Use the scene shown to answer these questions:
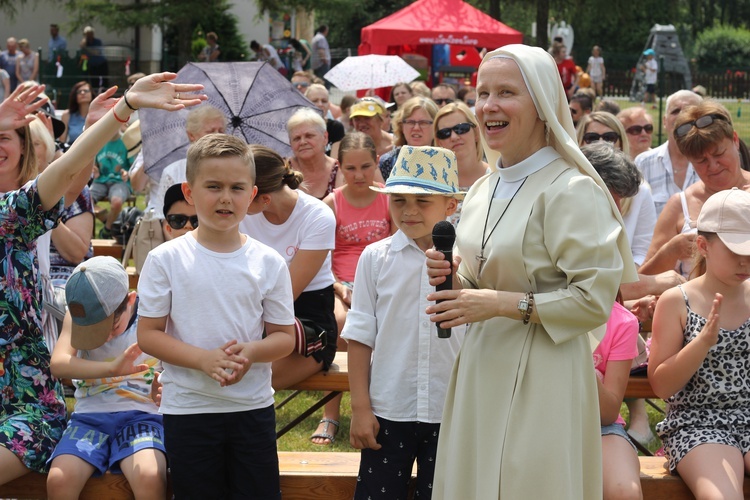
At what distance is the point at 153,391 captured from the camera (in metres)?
4.24

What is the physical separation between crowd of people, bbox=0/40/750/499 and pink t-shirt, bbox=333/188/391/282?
1586 mm

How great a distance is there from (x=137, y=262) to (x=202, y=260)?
3.47 meters

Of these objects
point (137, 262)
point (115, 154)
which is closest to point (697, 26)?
point (115, 154)

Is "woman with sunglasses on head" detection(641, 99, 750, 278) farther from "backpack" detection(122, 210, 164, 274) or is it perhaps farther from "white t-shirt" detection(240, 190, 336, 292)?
"backpack" detection(122, 210, 164, 274)

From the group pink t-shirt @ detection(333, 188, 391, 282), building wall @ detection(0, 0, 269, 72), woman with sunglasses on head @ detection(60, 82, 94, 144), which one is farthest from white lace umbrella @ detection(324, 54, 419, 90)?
building wall @ detection(0, 0, 269, 72)

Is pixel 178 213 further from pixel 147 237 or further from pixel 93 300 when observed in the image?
pixel 147 237

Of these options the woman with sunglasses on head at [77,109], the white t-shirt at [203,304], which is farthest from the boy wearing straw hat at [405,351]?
the woman with sunglasses on head at [77,109]

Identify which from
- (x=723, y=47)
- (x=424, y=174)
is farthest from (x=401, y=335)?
(x=723, y=47)

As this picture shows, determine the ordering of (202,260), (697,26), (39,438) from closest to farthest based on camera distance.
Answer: (202,260) < (39,438) < (697,26)

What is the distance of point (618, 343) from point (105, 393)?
2.24m

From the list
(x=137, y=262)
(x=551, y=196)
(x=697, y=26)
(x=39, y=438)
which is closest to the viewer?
(x=551, y=196)

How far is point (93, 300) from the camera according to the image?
4066mm

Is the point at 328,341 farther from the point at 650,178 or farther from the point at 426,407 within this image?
the point at 650,178

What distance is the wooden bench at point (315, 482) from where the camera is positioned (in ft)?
13.5
